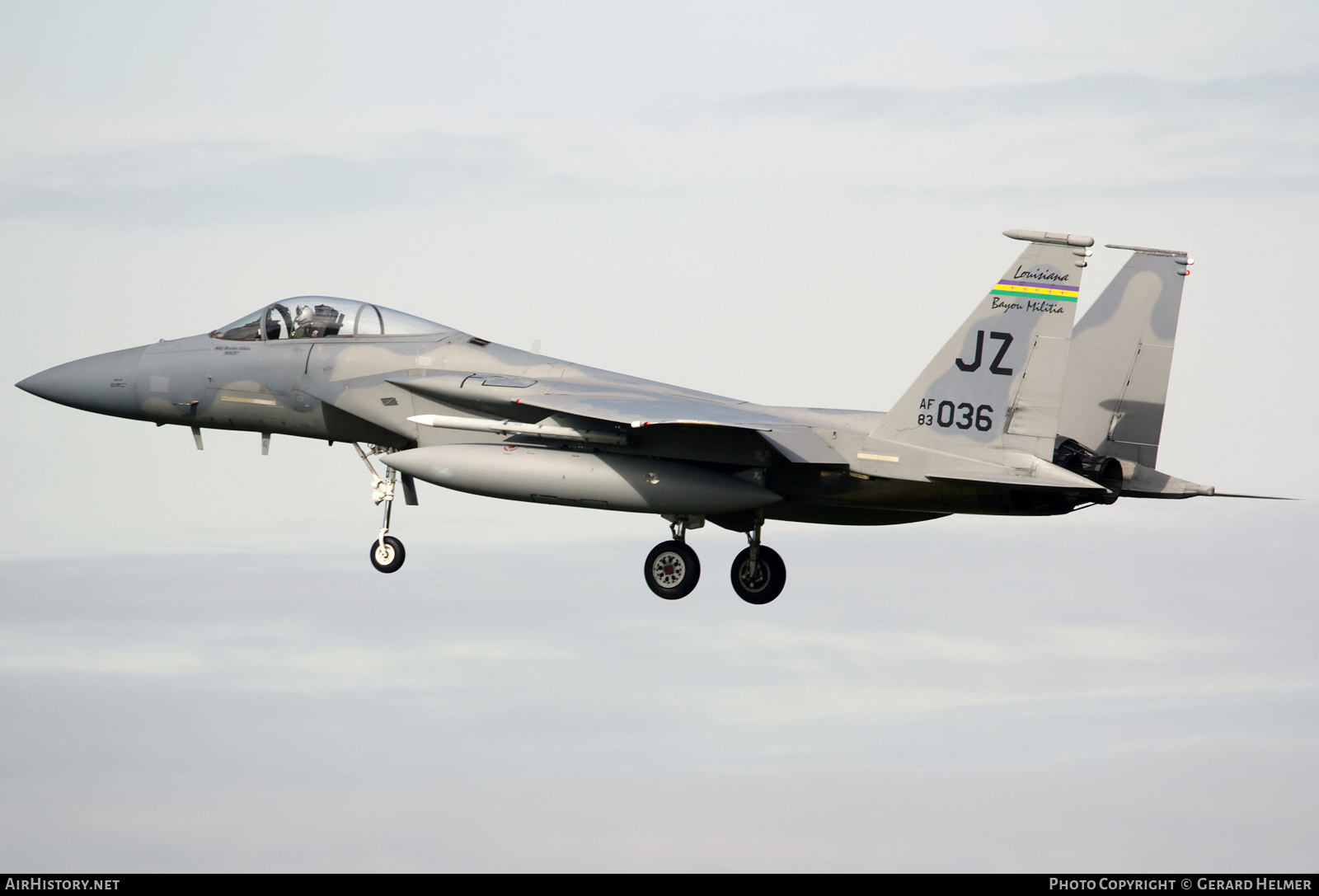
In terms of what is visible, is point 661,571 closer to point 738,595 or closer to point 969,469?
point 738,595

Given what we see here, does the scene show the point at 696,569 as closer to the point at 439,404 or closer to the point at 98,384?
the point at 439,404

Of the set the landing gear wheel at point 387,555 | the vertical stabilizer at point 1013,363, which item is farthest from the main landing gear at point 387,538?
the vertical stabilizer at point 1013,363

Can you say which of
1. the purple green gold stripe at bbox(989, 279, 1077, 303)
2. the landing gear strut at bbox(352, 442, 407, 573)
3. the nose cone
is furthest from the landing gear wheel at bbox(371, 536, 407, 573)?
the purple green gold stripe at bbox(989, 279, 1077, 303)

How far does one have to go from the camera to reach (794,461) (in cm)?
1912

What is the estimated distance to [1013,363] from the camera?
18.3 metres

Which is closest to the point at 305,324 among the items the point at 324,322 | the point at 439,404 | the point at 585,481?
the point at 324,322

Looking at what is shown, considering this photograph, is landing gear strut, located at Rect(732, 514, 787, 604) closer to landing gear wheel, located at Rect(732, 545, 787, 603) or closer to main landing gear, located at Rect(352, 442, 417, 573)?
landing gear wheel, located at Rect(732, 545, 787, 603)

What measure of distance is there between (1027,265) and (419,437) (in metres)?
7.82

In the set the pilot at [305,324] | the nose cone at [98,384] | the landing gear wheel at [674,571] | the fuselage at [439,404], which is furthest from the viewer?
the nose cone at [98,384]

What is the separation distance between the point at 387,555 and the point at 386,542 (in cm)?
18

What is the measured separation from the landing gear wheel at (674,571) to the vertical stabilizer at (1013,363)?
367 cm

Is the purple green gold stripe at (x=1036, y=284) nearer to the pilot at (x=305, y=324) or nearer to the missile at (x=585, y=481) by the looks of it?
the missile at (x=585, y=481)

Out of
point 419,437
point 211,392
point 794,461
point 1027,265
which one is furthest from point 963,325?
point 211,392

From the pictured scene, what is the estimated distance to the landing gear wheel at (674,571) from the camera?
68.2 feet
